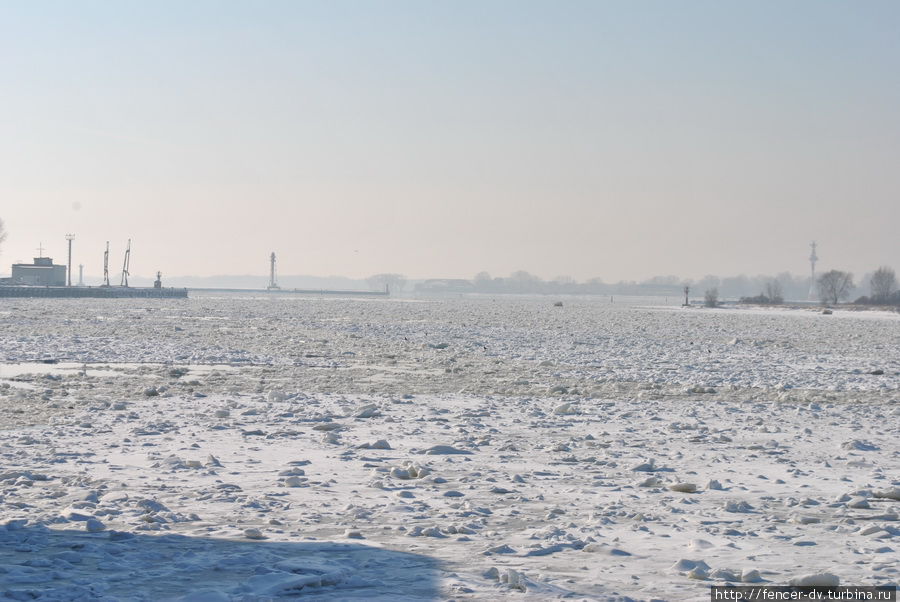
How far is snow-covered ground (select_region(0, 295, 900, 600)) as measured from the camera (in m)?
6.10

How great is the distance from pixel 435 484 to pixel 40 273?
124993mm

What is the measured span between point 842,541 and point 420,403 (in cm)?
849

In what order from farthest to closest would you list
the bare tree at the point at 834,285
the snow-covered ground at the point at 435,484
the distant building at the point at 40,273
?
the bare tree at the point at 834,285 → the distant building at the point at 40,273 → the snow-covered ground at the point at 435,484

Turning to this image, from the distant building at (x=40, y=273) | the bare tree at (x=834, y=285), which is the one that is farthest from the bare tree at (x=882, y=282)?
the distant building at (x=40, y=273)

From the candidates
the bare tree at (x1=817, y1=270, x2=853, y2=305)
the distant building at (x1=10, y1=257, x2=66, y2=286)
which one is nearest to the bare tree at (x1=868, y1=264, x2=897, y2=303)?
the bare tree at (x1=817, y1=270, x2=853, y2=305)

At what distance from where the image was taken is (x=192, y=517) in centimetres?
747

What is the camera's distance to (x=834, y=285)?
149 meters

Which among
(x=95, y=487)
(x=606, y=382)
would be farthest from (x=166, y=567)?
(x=606, y=382)

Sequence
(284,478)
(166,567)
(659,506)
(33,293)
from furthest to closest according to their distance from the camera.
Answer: (33,293)
(284,478)
(659,506)
(166,567)

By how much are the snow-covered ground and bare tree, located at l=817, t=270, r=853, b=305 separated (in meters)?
140

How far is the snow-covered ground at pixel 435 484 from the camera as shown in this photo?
20.0ft

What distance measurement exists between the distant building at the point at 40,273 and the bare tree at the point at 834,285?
106692 mm

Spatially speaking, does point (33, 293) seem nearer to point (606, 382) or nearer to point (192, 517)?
point (606, 382)

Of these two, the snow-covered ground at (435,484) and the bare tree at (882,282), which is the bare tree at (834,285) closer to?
the bare tree at (882,282)
